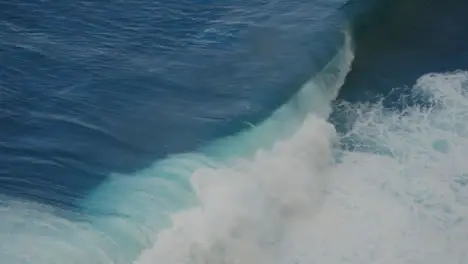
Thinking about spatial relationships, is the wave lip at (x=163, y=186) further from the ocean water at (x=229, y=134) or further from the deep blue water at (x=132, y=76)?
the deep blue water at (x=132, y=76)

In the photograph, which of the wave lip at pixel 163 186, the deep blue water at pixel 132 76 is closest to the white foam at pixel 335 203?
the wave lip at pixel 163 186

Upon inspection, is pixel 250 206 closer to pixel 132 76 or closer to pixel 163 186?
pixel 163 186

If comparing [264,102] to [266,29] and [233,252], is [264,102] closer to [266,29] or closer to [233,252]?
[266,29]

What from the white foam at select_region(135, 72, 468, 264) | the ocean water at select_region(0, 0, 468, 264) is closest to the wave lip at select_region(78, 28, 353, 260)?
the ocean water at select_region(0, 0, 468, 264)

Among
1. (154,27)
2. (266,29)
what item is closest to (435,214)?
(266,29)

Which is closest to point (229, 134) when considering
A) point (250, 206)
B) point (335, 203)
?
point (250, 206)

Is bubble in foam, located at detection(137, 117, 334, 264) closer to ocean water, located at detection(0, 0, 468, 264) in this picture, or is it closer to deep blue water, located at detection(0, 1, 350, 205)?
ocean water, located at detection(0, 0, 468, 264)
